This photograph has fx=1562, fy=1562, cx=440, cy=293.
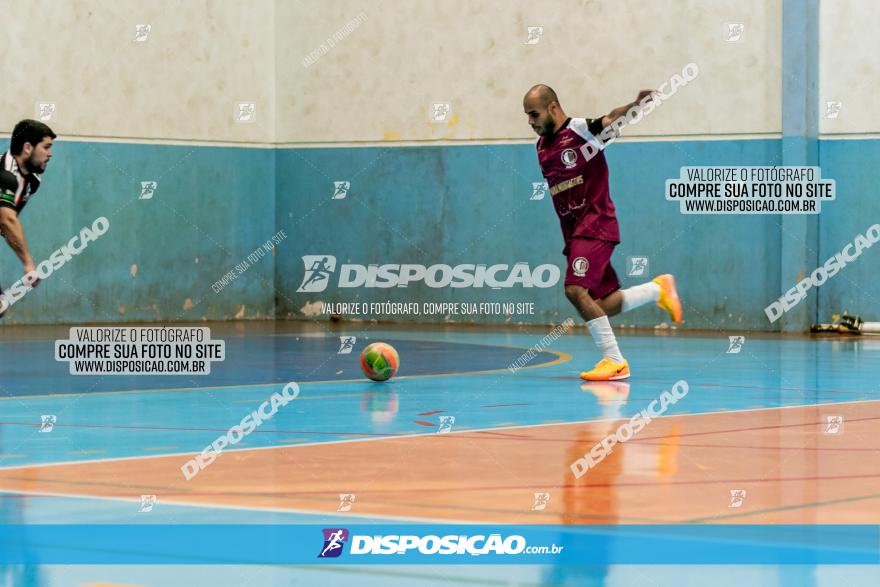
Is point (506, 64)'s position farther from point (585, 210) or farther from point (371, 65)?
point (585, 210)

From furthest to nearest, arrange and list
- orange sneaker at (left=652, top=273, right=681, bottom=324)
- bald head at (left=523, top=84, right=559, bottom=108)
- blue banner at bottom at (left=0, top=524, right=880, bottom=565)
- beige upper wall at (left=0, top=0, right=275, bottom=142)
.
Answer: beige upper wall at (left=0, top=0, right=275, bottom=142)
orange sneaker at (left=652, top=273, right=681, bottom=324)
bald head at (left=523, top=84, right=559, bottom=108)
blue banner at bottom at (left=0, top=524, right=880, bottom=565)

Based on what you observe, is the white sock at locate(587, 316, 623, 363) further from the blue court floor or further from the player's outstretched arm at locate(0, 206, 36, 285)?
the player's outstretched arm at locate(0, 206, 36, 285)

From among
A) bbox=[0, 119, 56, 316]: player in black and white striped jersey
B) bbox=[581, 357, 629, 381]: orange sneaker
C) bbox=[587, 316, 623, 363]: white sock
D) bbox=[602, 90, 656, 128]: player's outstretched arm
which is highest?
bbox=[602, 90, 656, 128]: player's outstretched arm

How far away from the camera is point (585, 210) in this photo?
1434cm

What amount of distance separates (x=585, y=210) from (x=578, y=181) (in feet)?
0.90

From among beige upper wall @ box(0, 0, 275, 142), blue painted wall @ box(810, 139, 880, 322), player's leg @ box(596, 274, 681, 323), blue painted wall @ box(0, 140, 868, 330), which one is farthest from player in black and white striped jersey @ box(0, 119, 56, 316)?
blue painted wall @ box(810, 139, 880, 322)

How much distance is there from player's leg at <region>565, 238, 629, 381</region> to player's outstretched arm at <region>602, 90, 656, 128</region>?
1.17 m

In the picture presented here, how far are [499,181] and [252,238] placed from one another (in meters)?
4.55

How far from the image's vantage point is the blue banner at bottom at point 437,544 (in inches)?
224

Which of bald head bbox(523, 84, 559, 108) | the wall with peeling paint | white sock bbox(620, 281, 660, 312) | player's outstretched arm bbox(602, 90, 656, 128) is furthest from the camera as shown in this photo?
the wall with peeling paint

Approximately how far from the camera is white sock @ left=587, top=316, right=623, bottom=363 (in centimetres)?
1417

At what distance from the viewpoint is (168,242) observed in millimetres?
25219

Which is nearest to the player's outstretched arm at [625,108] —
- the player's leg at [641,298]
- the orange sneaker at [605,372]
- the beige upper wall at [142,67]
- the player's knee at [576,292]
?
the player's knee at [576,292]

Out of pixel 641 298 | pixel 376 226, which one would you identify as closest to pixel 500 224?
pixel 376 226
